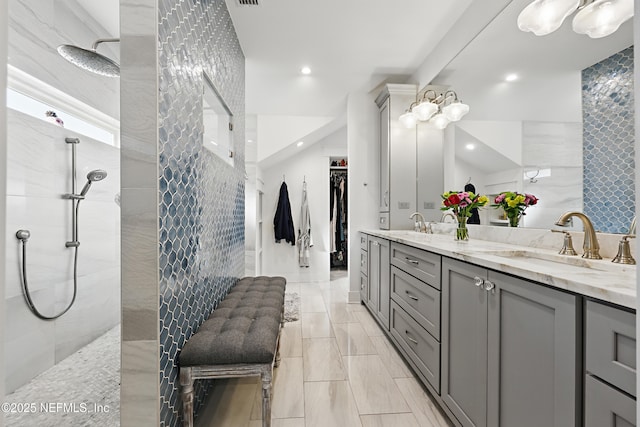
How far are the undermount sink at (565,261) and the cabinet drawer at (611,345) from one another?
360 mm

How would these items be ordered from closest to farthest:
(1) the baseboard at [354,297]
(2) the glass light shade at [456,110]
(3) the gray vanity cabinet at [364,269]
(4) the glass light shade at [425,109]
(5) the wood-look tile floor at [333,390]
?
(5) the wood-look tile floor at [333,390] < (2) the glass light shade at [456,110] < (4) the glass light shade at [425,109] < (3) the gray vanity cabinet at [364,269] < (1) the baseboard at [354,297]

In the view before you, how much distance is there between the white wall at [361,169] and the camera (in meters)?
3.72

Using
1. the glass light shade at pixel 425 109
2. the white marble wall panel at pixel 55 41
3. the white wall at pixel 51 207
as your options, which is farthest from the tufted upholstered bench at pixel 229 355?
the glass light shade at pixel 425 109

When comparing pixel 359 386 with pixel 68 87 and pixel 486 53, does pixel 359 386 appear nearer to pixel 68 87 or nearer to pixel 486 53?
pixel 486 53

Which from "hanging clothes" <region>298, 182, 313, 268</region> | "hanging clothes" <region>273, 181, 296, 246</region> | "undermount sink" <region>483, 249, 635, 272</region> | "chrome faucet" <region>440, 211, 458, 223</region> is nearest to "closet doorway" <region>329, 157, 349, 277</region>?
"hanging clothes" <region>298, 182, 313, 268</region>

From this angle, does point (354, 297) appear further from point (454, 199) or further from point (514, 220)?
point (514, 220)

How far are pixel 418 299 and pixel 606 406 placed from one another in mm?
1167

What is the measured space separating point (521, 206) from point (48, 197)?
2963mm

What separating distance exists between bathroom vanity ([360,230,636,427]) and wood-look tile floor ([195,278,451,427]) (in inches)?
6.8

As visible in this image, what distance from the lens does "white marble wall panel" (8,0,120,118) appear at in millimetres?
1675

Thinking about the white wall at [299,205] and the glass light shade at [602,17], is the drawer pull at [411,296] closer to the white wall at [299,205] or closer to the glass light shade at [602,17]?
the glass light shade at [602,17]

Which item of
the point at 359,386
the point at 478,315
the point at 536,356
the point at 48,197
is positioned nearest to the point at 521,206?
the point at 478,315

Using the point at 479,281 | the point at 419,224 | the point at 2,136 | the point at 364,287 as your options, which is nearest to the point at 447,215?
the point at 419,224

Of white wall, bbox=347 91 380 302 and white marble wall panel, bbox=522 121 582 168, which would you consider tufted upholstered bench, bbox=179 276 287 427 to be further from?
white wall, bbox=347 91 380 302
